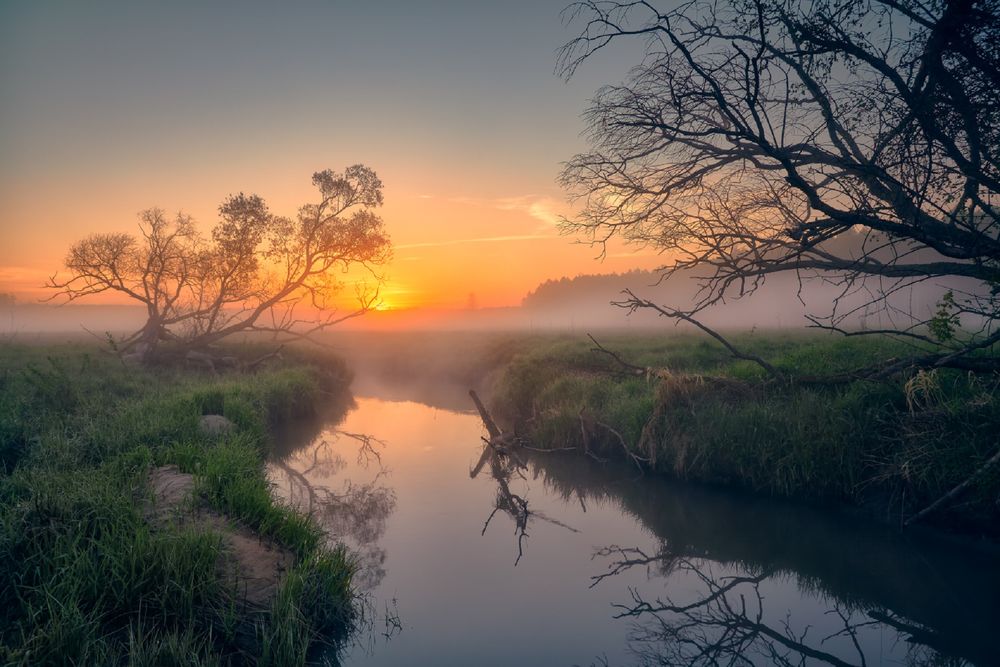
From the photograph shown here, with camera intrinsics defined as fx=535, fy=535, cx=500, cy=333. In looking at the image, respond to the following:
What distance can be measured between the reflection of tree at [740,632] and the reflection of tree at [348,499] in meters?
3.37

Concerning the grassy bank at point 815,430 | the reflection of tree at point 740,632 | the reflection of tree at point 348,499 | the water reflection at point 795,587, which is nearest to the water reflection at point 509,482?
the grassy bank at point 815,430

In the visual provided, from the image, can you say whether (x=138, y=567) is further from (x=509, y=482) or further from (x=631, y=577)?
(x=509, y=482)

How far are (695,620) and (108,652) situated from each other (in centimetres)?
610

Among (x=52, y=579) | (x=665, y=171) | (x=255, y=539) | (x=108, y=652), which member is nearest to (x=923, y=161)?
(x=665, y=171)

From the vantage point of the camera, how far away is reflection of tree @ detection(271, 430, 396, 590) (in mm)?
8242

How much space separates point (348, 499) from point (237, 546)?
5001 mm

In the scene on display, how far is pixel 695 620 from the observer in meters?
6.60

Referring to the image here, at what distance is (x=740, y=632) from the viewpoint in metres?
6.32

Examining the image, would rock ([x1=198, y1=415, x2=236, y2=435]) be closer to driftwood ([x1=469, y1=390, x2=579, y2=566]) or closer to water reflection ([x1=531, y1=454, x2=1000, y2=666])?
driftwood ([x1=469, y1=390, x2=579, y2=566])

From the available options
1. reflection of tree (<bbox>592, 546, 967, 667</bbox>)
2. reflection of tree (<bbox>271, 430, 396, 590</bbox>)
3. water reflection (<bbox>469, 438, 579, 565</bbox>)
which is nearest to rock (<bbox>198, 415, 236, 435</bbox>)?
reflection of tree (<bbox>271, 430, 396, 590</bbox>)

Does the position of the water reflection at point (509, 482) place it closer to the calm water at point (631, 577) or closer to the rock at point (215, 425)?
the calm water at point (631, 577)

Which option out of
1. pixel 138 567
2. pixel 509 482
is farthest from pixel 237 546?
pixel 509 482

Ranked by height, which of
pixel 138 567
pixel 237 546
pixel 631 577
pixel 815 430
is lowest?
pixel 631 577

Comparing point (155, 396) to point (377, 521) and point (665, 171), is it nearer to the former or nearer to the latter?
point (377, 521)
